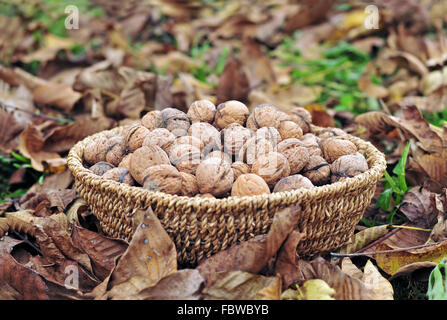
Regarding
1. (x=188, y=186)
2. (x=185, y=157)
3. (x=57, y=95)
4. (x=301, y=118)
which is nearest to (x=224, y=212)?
(x=188, y=186)

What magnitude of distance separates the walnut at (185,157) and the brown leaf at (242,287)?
0.40m

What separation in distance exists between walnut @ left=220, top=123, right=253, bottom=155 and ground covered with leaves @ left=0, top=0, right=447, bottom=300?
1.27 ft

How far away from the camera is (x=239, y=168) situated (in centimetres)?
150

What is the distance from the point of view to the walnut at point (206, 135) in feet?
5.21

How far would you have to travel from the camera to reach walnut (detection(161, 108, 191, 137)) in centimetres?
164

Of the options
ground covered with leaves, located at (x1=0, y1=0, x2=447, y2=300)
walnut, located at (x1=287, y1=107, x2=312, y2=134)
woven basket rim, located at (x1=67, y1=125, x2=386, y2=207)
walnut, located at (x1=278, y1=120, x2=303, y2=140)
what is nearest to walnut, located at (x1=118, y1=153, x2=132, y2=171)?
woven basket rim, located at (x1=67, y1=125, x2=386, y2=207)

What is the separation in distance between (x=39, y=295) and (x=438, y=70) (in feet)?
8.96

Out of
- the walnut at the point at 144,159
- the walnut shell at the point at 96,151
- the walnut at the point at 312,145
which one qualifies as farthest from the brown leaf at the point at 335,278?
the walnut shell at the point at 96,151

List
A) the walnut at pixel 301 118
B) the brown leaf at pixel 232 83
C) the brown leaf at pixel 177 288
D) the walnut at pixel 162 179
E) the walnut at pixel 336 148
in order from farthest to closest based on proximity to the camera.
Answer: the brown leaf at pixel 232 83 < the walnut at pixel 301 118 < the walnut at pixel 336 148 < the walnut at pixel 162 179 < the brown leaf at pixel 177 288

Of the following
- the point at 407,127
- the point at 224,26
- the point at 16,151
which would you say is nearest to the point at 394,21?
the point at 224,26

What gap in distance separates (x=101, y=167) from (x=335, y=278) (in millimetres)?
847

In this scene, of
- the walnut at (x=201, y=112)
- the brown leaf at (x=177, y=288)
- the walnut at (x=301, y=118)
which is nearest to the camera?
the brown leaf at (x=177, y=288)

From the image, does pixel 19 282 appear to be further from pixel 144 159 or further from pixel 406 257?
pixel 406 257

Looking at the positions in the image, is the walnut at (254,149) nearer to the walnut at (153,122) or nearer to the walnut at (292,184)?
the walnut at (292,184)
